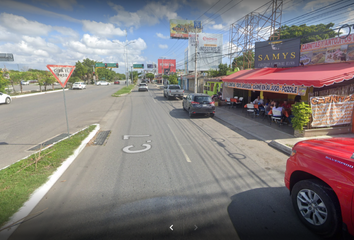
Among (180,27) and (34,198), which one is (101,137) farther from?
(180,27)

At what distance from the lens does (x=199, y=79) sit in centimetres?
3359

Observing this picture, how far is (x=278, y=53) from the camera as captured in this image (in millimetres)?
13656

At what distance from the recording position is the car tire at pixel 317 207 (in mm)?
2844

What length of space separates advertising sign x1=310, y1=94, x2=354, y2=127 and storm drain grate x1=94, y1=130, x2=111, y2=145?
8856 millimetres

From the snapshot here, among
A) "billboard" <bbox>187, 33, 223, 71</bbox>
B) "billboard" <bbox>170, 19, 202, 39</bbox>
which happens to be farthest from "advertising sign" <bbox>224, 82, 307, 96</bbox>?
"billboard" <bbox>170, 19, 202, 39</bbox>

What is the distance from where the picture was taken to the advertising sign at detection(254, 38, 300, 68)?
1239cm

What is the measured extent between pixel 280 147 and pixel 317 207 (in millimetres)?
4623

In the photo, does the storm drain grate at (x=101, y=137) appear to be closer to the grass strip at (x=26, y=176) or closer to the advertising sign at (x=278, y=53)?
the grass strip at (x=26, y=176)

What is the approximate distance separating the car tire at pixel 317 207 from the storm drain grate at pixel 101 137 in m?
6.78

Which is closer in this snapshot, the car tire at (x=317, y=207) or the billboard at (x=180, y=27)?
the car tire at (x=317, y=207)

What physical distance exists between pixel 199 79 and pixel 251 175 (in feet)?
97.3

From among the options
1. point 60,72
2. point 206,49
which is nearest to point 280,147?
point 60,72

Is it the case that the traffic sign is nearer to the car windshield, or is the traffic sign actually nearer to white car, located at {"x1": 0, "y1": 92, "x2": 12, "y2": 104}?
the car windshield

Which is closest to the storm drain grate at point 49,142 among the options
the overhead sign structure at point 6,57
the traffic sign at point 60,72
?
the traffic sign at point 60,72
